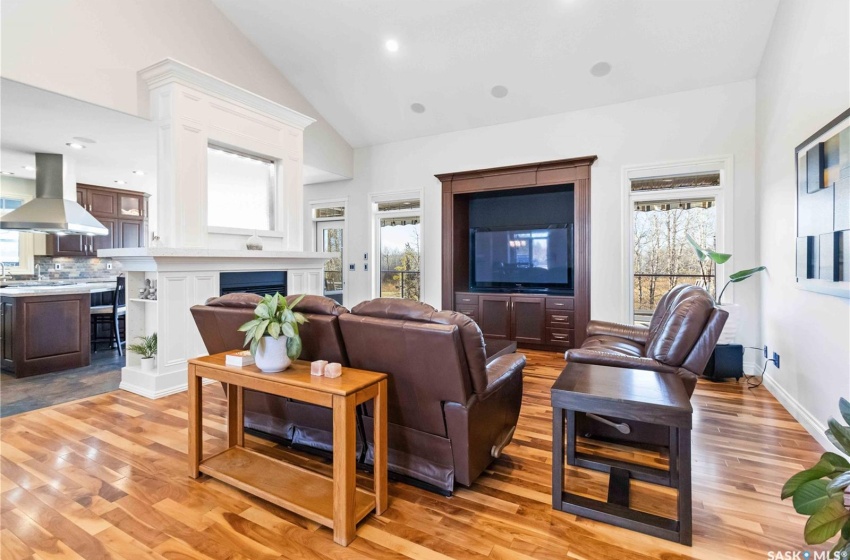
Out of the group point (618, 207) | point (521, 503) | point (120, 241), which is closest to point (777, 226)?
point (618, 207)

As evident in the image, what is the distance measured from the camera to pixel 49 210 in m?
4.95

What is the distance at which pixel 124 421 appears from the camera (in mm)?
3006

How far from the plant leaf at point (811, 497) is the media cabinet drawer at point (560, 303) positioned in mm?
4063

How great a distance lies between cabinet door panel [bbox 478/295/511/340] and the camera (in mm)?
5574

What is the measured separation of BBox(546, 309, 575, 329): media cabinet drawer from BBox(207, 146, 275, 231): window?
146 inches

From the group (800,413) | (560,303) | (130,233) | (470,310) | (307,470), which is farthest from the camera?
(130,233)

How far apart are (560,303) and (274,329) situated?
4161mm

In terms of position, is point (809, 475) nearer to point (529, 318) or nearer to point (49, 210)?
point (529, 318)

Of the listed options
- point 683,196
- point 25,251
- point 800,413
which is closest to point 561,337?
point 683,196

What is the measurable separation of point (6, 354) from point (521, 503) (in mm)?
5377

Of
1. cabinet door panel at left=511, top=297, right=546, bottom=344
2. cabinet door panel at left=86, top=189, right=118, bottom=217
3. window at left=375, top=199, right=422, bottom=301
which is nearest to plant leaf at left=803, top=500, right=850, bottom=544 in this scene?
cabinet door panel at left=511, top=297, right=546, bottom=344

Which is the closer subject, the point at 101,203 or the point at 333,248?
the point at 101,203

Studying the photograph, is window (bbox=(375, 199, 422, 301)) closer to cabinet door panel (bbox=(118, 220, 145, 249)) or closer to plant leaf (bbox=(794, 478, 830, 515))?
cabinet door panel (bbox=(118, 220, 145, 249))

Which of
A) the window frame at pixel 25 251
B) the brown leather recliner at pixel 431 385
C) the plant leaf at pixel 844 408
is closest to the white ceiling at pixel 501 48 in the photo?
the brown leather recliner at pixel 431 385
